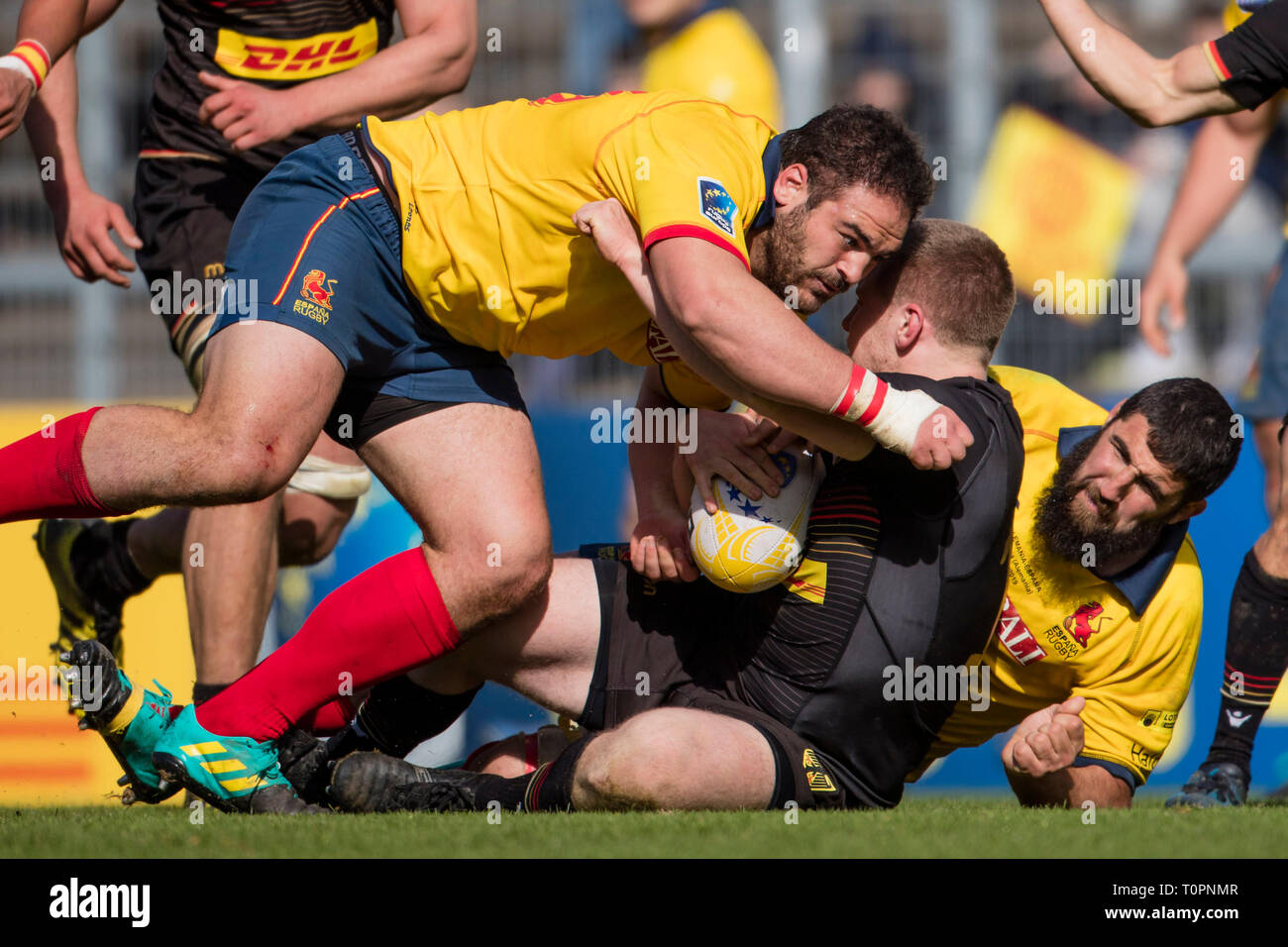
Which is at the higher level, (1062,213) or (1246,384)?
(1062,213)

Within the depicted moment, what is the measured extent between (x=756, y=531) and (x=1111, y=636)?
3.30 ft

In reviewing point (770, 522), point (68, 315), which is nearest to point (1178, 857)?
point (770, 522)

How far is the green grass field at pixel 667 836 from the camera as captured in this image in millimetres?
2408

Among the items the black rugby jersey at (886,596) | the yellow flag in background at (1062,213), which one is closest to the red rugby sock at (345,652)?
the black rugby jersey at (886,596)

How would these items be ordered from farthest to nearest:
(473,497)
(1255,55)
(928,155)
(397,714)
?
Result: (928,155), (1255,55), (397,714), (473,497)

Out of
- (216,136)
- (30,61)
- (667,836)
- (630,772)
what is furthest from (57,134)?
(667,836)

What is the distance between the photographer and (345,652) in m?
3.24

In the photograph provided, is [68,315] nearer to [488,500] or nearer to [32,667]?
[32,667]

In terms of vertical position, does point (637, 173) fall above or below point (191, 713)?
above

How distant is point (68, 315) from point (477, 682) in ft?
12.3

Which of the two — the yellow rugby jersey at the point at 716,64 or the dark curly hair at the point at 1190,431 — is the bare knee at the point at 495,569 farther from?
the yellow rugby jersey at the point at 716,64

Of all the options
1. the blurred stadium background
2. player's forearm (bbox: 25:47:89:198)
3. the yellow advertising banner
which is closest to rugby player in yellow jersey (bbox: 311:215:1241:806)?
player's forearm (bbox: 25:47:89:198)

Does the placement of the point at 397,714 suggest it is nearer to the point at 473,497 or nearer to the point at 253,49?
the point at 473,497
